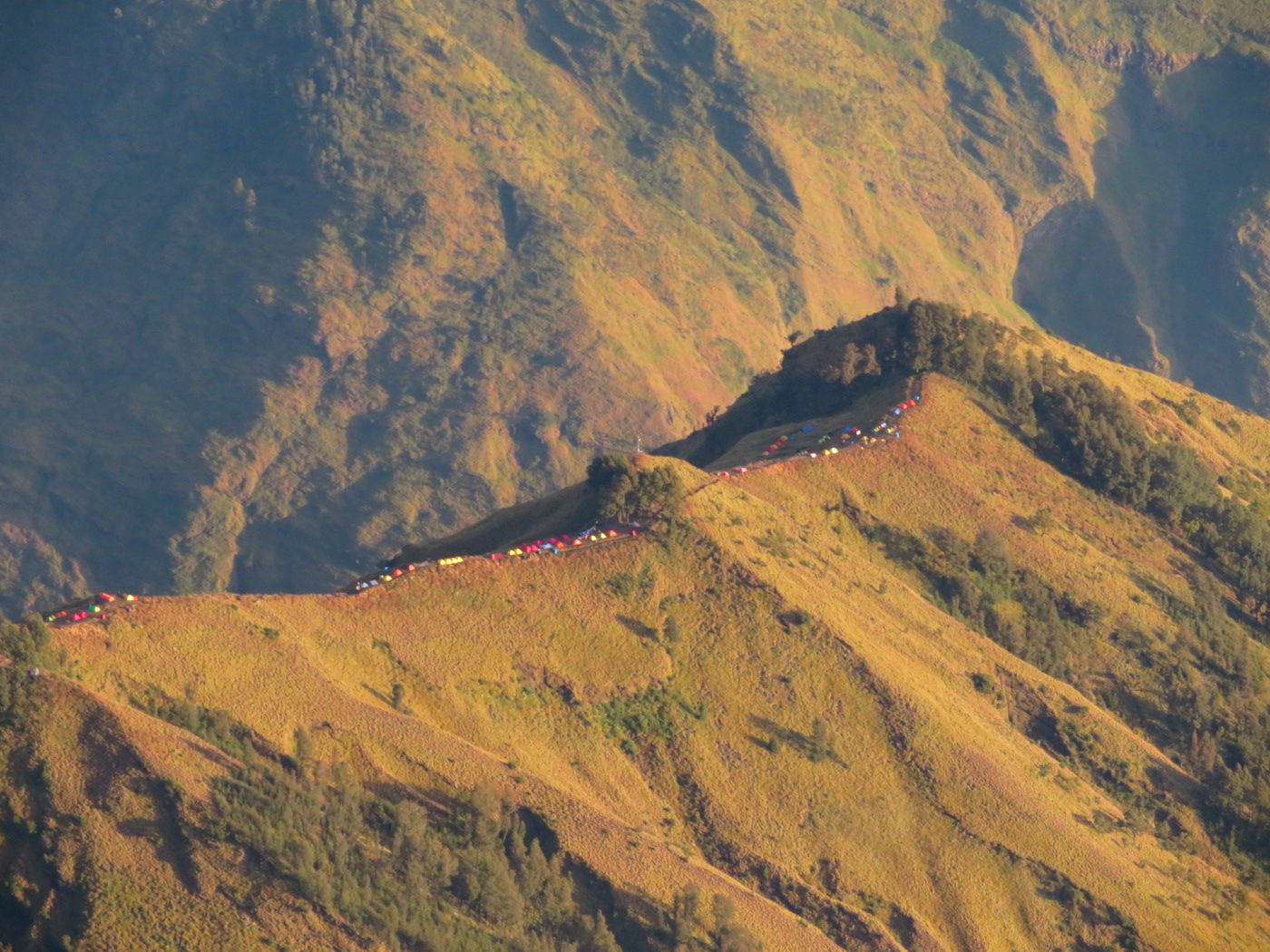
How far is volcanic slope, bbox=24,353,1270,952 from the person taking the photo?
294ft

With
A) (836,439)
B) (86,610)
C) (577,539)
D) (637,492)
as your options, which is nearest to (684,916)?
(577,539)

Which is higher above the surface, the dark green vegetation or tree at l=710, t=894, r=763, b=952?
the dark green vegetation

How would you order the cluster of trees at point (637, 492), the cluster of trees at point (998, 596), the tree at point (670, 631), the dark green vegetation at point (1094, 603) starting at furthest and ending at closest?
the cluster of trees at point (998, 596), the dark green vegetation at point (1094, 603), the cluster of trees at point (637, 492), the tree at point (670, 631)

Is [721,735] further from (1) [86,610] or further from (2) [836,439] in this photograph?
(2) [836,439]

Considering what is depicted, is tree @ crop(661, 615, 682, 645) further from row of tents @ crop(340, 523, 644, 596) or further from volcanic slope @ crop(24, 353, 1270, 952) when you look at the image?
row of tents @ crop(340, 523, 644, 596)

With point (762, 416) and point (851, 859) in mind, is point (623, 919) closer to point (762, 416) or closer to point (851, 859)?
point (851, 859)

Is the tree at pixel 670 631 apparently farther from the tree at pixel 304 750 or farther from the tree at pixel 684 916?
the tree at pixel 304 750

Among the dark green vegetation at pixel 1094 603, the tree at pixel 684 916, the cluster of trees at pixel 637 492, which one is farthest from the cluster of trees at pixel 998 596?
the tree at pixel 684 916

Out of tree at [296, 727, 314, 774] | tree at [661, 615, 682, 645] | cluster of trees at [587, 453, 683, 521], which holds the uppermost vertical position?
cluster of trees at [587, 453, 683, 521]

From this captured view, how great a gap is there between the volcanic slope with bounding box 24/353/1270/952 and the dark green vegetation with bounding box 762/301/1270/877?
3407 mm

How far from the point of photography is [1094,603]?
124062 mm

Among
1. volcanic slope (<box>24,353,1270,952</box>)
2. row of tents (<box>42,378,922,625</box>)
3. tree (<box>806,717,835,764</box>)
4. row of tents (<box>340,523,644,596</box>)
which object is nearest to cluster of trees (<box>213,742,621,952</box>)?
volcanic slope (<box>24,353,1270,952</box>)

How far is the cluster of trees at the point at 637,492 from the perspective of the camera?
11056 centimetres

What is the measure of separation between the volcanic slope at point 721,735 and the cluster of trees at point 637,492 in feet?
5.34
